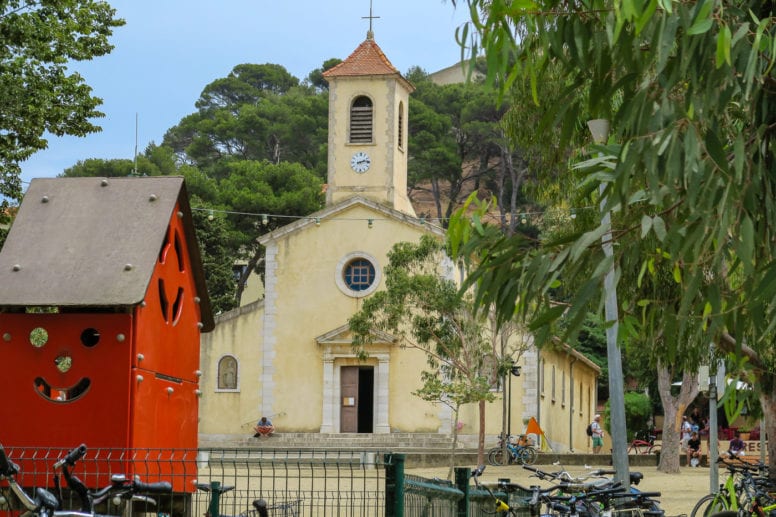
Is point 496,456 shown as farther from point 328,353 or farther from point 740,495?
point 740,495

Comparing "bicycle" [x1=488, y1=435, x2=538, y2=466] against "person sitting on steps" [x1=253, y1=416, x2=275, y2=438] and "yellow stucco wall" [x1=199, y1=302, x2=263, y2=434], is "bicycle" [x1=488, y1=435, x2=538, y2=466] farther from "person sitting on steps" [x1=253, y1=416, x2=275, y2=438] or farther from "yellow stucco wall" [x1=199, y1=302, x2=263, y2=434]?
"yellow stucco wall" [x1=199, y1=302, x2=263, y2=434]

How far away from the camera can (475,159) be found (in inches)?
3046

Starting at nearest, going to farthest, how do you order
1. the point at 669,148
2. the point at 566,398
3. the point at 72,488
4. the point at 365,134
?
the point at 669,148, the point at 72,488, the point at 365,134, the point at 566,398

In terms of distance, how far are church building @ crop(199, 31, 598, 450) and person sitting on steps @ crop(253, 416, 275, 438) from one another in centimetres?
50

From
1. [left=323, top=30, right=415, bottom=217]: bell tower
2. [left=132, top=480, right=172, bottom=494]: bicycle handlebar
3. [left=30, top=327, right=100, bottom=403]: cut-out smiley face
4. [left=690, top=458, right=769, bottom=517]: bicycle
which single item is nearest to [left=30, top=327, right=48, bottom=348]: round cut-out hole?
[left=30, top=327, right=100, bottom=403]: cut-out smiley face

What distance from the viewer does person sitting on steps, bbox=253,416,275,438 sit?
4128 cm

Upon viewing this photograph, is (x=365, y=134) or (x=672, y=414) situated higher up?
(x=365, y=134)

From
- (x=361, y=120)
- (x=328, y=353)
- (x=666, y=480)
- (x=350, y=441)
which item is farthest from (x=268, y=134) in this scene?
(x=666, y=480)

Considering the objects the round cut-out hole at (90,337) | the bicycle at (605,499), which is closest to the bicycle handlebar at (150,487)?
the round cut-out hole at (90,337)

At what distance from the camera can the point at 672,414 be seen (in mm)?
33969

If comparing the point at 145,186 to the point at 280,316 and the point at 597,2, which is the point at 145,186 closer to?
the point at 597,2

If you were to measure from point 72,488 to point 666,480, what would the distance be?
23.9m

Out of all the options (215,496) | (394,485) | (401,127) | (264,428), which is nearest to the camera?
(394,485)

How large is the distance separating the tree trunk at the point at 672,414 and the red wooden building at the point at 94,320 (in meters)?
24.1
